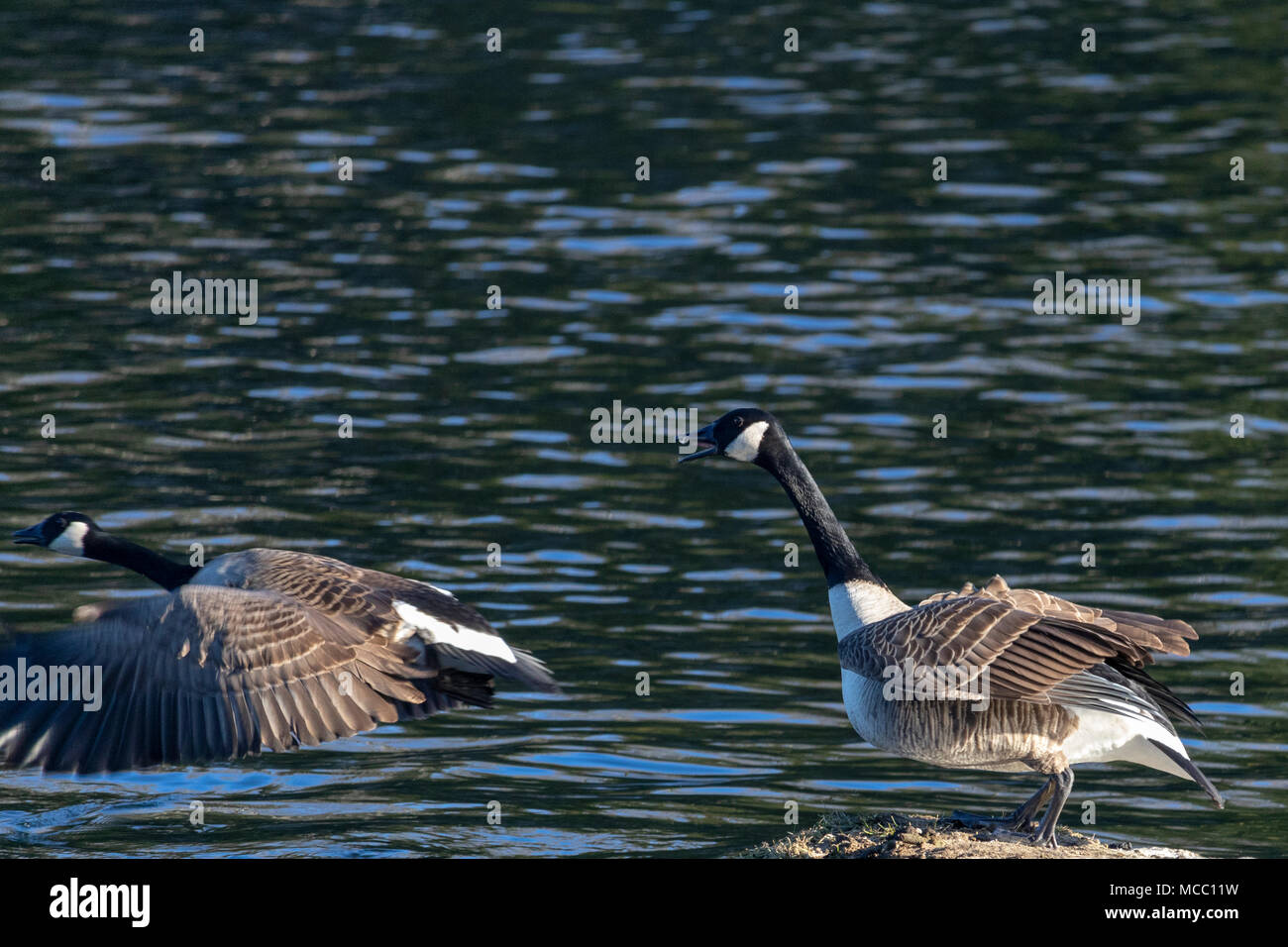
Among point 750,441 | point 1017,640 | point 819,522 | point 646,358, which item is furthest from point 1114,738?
point 646,358

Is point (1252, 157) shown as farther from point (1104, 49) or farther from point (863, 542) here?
point (863, 542)

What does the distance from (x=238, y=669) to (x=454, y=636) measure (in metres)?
1.35

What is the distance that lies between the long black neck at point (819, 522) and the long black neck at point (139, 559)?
13.4 feet

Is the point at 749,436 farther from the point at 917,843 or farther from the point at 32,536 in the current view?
the point at 32,536

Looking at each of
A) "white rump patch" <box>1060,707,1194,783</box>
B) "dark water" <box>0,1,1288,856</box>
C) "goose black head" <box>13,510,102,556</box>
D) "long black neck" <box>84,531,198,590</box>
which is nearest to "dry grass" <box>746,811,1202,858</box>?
"white rump patch" <box>1060,707,1194,783</box>

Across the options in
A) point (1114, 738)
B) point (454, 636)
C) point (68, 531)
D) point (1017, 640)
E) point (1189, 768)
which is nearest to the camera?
point (1189, 768)

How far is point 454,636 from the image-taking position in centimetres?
1169


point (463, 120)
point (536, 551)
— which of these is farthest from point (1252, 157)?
point (536, 551)

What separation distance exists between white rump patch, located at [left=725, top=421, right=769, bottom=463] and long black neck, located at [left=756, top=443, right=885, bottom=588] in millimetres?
102

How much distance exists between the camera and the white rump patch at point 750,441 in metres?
12.9

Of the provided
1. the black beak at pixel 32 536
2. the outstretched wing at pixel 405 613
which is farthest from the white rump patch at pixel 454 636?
the black beak at pixel 32 536

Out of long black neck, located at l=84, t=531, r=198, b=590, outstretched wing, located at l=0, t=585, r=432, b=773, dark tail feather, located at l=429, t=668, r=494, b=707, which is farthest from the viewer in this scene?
long black neck, located at l=84, t=531, r=198, b=590

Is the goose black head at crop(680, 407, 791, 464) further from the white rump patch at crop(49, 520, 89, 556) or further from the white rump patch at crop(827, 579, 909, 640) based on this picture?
the white rump patch at crop(49, 520, 89, 556)

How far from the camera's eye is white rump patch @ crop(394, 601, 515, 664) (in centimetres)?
1164
